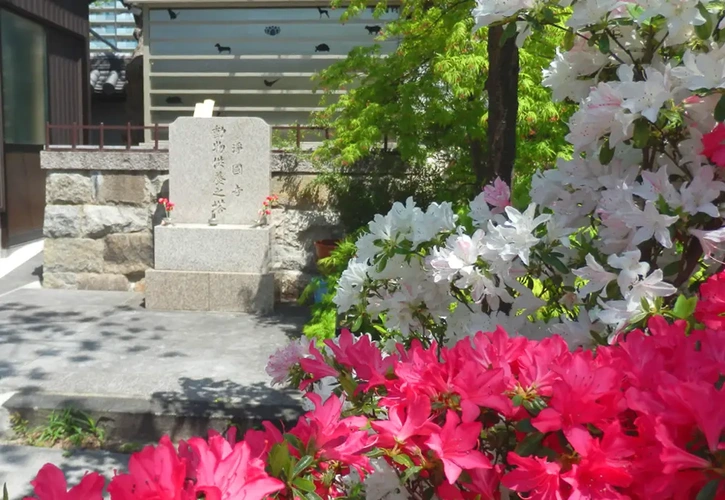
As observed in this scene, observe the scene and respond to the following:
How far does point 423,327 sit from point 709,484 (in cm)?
115

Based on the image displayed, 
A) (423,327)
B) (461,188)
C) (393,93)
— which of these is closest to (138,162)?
(393,93)

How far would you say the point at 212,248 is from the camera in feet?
23.9

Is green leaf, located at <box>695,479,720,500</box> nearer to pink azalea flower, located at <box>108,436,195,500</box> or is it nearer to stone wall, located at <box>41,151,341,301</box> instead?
pink azalea flower, located at <box>108,436,195,500</box>

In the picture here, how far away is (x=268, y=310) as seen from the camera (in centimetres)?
733

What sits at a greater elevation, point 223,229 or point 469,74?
point 469,74

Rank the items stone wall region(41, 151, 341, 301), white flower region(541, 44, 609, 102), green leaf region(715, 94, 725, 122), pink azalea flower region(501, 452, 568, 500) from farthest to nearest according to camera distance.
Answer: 1. stone wall region(41, 151, 341, 301)
2. white flower region(541, 44, 609, 102)
3. green leaf region(715, 94, 725, 122)
4. pink azalea flower region(501, 452, 568, 500)

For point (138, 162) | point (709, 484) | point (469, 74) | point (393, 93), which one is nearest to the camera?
point (709, 484)

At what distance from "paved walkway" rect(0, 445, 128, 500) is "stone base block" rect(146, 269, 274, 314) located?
10.4ft

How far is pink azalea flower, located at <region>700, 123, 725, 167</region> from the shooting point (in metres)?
1.50

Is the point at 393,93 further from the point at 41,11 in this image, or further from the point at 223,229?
the point at 41,11

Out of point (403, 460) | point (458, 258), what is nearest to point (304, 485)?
point (403, 460)

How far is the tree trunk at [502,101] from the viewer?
2.68m

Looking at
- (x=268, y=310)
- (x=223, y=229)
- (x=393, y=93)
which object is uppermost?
(x=393, y=93)

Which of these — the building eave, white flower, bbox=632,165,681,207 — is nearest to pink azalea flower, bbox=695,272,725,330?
white flower, bbox=632,165,681,207
